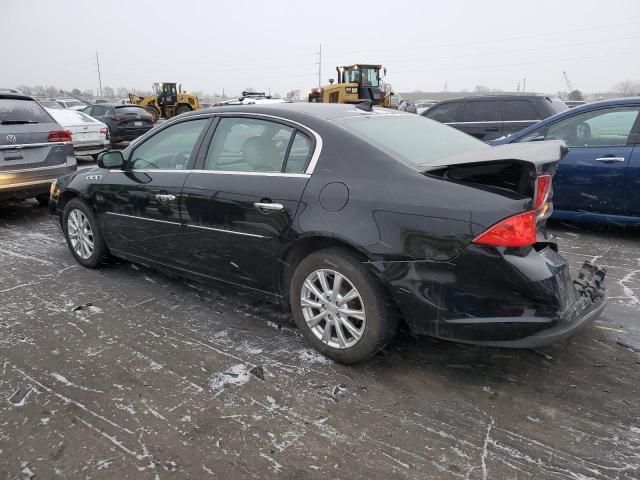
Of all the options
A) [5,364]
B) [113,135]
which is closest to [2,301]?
[5,364]

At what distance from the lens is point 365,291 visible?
2.80 metres

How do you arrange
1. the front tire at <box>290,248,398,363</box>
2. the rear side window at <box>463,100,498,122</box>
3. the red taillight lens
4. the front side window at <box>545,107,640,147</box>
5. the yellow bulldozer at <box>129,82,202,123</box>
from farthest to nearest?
the yellow bulldozer at <box>129,82,202,123</box> < the rear side window at <box>463,100,498,122</box> < the front side window at <box>545,107,640,147</box> < the front tire at <box>290,248,398,363</box> < the red taillight lens

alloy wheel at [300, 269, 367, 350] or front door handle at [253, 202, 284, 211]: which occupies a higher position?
front door handle at [253, 202, 284, 211]

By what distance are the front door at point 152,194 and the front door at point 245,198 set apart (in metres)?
0.17

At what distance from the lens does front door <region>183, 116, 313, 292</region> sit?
313 cm

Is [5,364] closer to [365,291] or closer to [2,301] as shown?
[2,301]

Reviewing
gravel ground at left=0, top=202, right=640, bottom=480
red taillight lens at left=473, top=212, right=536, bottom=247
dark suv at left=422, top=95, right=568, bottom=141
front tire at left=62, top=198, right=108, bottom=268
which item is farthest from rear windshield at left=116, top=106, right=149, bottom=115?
red taillight lens at left=473, top=212, right=536, bottom=247

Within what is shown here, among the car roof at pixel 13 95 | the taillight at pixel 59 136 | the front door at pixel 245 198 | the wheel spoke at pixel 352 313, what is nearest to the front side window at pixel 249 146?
the front door at pixel 245 198

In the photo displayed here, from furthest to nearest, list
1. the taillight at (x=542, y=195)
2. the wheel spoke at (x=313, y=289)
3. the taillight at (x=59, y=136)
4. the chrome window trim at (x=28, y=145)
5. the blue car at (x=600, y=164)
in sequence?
1. the taillight at (x=59, y=136)
2. the chrome window trim at (x=28, y=145)
3. the blue car at (x=600, y=164)
4. the wheel spoke at (x=313, y=289)
5. the taillight at (x=542, y=195)

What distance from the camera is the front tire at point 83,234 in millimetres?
4637

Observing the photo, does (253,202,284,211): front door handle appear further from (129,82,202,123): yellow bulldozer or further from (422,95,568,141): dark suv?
(129,82,202,123): yellow bulldozer

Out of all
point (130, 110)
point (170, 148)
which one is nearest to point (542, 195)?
point (170, 148)

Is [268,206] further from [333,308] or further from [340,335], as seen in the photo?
[340,335]

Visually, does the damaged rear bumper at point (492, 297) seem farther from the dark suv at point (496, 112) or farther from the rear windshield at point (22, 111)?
the dark suv at point (496, 112)
